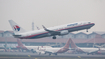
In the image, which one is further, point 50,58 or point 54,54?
point 54,54

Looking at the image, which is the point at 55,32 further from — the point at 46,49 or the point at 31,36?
the point at 46,49

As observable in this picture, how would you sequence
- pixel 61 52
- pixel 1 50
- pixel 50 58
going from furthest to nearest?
pixel 1 50, pixel 61 52, pixel 50 58

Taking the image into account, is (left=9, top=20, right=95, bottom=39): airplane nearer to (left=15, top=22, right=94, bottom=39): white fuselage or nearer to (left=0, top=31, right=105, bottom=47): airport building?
(left=15, top=22, right=94, bottom=39): white fuselage

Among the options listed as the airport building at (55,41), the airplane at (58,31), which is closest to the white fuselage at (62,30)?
the airplane at (58,31)

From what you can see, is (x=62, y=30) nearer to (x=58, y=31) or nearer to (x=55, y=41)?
(x=58, y=31)

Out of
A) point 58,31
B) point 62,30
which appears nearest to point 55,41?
point 58,31

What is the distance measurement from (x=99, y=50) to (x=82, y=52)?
9.84 meters

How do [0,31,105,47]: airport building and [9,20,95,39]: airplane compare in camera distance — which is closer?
[9,20,95,39]: airplane

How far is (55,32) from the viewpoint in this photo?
8619 centimetres

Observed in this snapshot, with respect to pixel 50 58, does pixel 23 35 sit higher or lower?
higher

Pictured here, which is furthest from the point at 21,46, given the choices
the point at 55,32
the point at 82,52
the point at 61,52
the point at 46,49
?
the point at 55,32

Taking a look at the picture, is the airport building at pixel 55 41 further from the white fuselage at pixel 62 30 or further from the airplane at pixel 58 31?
the white fuselage at pixel 62 30

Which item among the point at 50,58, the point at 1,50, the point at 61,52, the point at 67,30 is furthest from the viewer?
the point at 1,50

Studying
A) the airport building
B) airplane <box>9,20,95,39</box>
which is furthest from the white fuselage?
the airport building
